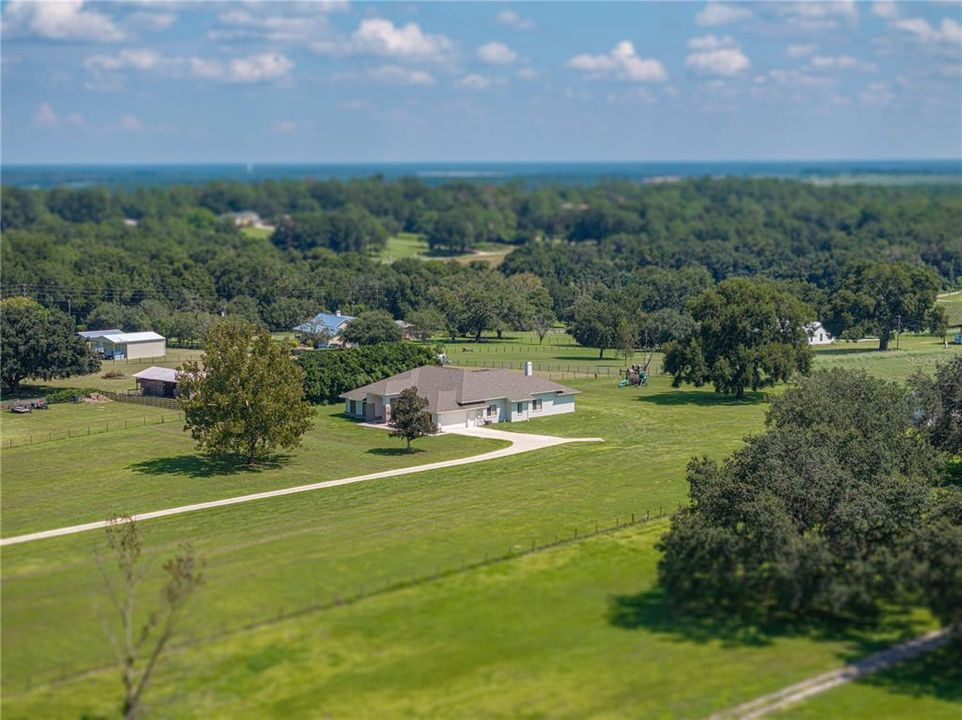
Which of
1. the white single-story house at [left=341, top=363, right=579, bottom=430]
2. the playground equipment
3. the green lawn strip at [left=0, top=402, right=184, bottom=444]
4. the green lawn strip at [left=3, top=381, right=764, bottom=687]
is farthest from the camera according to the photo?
the playground equipment

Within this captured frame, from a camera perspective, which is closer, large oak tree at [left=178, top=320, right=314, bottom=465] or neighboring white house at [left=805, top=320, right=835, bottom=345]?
large oak tree at [left=178, top=320, right=314, bottom=465]

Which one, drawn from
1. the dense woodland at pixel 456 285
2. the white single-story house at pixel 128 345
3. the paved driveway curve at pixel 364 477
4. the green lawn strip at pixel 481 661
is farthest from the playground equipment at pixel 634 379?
the green lawn strip at pixel 481 661

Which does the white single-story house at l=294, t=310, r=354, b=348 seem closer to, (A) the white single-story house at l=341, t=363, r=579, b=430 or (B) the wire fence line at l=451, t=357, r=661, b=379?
(B) the wire fence line at l=451, t=357, r=661, b=379

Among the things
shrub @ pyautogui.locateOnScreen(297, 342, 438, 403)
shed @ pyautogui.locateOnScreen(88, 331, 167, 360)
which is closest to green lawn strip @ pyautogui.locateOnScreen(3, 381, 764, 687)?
shrub @ pyautogui.locateOnScreen(297, 342, 438, 403)

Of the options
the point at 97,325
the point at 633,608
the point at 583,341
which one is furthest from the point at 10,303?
the point at 633,608

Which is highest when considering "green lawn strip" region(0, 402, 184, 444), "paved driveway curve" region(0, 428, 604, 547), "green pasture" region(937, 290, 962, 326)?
"green pasture" region(937, 290, 962, 326)

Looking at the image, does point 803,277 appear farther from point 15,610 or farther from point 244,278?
point 15,610

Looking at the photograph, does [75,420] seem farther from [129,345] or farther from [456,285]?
[456,285]
